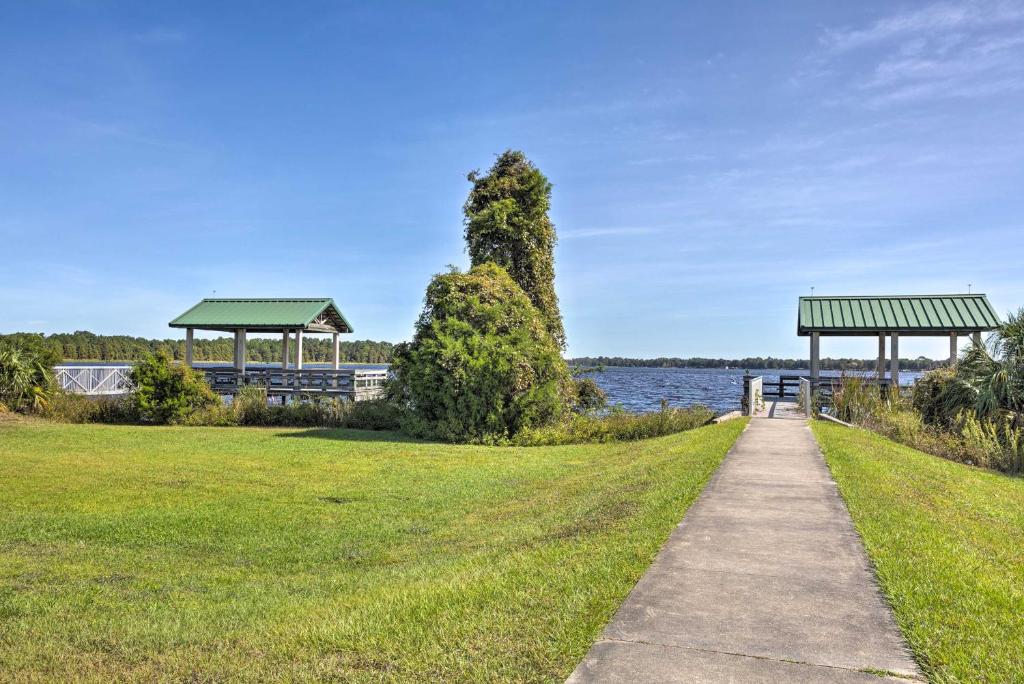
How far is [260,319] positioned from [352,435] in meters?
17.5

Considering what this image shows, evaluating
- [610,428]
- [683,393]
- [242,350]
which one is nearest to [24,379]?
[242,350]

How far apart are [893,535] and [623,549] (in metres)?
2.64

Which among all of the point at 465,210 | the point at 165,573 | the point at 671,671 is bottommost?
the point at 165,573

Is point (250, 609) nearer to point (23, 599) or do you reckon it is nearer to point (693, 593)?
point (23, 599)

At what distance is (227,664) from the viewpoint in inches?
168

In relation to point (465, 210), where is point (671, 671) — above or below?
below

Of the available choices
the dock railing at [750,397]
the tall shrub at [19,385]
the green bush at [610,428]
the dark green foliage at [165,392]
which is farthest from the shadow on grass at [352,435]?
the tall shrub at [19,385]

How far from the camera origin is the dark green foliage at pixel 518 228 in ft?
81.6

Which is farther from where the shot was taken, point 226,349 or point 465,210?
point 226,349

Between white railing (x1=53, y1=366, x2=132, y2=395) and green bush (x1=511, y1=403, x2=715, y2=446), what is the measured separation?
16710mm

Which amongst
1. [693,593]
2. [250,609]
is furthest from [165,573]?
[693,593]

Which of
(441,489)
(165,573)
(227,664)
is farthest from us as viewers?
(441,489)

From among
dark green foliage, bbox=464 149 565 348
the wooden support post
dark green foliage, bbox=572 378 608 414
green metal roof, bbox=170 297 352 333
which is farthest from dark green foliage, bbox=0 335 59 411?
dark green foliage, bbox=572 378 608 414

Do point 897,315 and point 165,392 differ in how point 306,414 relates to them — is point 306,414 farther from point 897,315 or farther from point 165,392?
point 897,315
